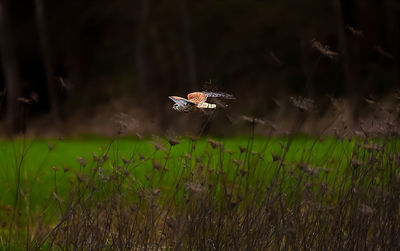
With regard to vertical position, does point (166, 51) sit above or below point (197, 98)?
above

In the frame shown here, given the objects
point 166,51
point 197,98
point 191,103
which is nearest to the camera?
point 191,103

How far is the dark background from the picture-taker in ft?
55.3

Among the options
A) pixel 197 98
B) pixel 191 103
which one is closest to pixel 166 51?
pixel 197 98

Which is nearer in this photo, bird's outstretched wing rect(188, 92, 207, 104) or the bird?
the bird

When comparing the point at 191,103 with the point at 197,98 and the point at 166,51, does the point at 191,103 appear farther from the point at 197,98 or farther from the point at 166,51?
the point at 166,51

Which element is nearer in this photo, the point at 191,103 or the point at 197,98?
the point at 191,103

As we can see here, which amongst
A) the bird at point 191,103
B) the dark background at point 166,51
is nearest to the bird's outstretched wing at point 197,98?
the bird at point 191,103

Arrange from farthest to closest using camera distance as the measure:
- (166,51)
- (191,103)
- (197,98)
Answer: (166,51) < (197,98) < (191,103)

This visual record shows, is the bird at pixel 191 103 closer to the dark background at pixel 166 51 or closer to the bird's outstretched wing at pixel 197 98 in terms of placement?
the bird's outstretched wing at pixel 197 98

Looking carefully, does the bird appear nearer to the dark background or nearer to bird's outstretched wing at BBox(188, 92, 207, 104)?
bird's outstretched wing at BBox(188, 92, 207, 104)

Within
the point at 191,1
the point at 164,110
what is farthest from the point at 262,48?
the point at 164,110

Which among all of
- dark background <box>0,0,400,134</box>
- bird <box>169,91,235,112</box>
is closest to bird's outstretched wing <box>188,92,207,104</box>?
bird <box>169,91,235,112</box>

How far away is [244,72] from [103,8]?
4.47 meters

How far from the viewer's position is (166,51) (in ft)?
69.7
